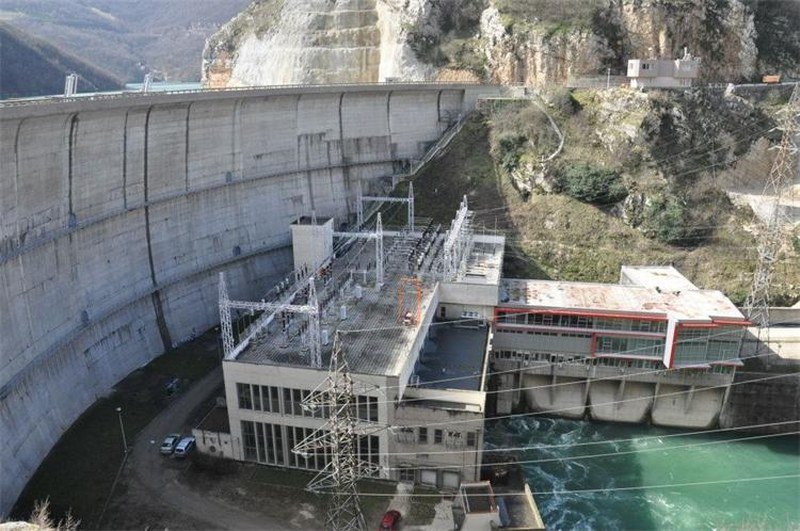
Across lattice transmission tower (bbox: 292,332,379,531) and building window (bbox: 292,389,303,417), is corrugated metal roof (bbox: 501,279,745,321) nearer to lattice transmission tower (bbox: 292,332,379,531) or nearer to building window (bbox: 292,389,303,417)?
lattice transmission tower (bbox: 292,332,379,531)

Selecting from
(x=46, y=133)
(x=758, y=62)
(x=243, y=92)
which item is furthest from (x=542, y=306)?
(x=758, y=62)

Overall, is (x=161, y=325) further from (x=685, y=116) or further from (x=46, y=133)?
(x=685, y=116)

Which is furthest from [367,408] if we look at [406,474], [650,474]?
[650,474]

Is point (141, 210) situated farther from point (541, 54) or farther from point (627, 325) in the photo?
point (541, 54)

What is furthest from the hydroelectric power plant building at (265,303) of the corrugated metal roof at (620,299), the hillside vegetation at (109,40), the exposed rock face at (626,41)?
the hillside vegetation at (109,40)

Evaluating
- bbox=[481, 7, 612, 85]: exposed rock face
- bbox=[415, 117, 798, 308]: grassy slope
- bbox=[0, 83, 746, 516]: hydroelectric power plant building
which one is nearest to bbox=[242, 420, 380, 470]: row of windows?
bbox=[0, 83, 746, 516]: hydroelectric power plant building

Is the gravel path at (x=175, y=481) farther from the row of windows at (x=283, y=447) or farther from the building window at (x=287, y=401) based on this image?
the building window at (x=287, y=401)
